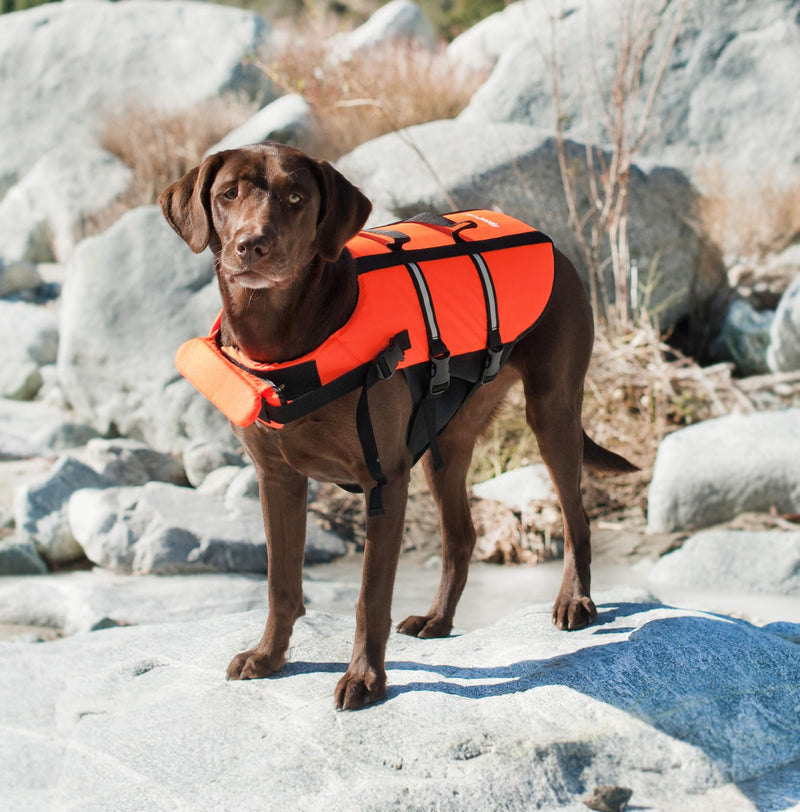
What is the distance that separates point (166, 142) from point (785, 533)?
29.7ft

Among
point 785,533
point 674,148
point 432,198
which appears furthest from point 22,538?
point 674,148

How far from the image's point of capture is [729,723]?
3.03m

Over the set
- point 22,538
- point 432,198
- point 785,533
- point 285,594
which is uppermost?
point 432,198

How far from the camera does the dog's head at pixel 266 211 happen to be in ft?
9.08

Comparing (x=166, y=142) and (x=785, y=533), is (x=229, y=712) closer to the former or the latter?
(x=785, y=533)

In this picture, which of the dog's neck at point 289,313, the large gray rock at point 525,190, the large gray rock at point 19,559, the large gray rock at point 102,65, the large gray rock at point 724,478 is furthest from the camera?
the large gray rock at point 102,65

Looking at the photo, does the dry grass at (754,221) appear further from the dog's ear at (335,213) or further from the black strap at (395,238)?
the dog's ear at (335,213)

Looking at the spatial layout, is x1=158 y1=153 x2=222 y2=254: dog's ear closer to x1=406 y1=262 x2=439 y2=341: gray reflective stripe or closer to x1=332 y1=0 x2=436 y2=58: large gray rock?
x1=406 y1=262 x2=439 y2=341: gray reflective stripe

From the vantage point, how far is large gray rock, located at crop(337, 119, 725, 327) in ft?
26.0

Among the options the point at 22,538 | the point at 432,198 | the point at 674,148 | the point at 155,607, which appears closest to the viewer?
the point at 155,607

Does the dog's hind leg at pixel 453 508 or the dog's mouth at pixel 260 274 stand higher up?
the dog's mouth at pixel 260 274

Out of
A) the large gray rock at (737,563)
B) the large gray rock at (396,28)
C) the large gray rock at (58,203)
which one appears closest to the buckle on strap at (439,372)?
the large gray rock at (737,563)

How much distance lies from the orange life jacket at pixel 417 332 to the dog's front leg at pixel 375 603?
71mm

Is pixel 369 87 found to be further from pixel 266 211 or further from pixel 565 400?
pixel 266 211
